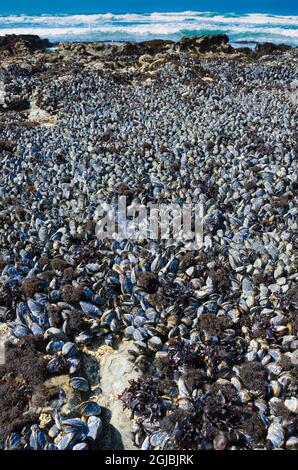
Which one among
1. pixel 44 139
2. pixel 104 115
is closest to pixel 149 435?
pixel 44 139

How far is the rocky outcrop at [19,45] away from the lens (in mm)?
24017

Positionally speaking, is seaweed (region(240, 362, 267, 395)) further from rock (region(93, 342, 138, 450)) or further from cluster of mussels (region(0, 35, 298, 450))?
rock (region(93, 342, 138, 450))

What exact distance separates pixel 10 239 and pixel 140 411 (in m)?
3.17

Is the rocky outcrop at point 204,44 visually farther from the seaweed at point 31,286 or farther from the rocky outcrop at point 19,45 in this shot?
the seaweed at point 31,286

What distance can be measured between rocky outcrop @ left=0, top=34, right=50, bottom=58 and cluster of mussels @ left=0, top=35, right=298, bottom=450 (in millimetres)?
18392

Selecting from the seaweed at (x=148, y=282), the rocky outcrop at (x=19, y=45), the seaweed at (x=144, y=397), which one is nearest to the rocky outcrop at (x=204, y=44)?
the rocky outcrop at (x=19, y=45)

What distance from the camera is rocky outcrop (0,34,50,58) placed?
24017 millimetres

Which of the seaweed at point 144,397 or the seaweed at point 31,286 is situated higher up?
the seaweed at point 31,286

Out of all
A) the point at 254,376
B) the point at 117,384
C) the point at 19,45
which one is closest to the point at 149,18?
the point at 19,45

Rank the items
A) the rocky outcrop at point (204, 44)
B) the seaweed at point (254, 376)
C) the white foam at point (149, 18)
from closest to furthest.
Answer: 1. the seaweed at point (254, 376)
2. the rocky outcrop at point (204, 44)
3. the white foam at point (149, 18)

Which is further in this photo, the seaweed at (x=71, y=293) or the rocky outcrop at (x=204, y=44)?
the rocky outcrop at (x=204, y=44)

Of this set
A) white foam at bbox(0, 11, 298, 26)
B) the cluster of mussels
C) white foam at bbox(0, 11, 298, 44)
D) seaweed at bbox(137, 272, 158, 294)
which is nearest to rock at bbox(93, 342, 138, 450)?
the cluster of mussels

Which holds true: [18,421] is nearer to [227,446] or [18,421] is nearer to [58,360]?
[58,360]

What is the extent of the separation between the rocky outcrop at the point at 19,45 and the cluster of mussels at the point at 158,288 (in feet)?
60.3
